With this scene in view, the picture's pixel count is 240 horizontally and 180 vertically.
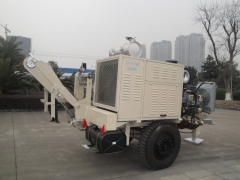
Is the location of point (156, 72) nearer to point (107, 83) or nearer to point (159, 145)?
point (107, 83)

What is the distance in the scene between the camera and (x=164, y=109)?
432 centimetres

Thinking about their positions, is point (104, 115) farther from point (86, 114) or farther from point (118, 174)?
point (118, 174)

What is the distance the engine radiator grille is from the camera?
3.98 meters

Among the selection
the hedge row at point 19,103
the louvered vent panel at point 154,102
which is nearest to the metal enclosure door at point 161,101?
the louvered vent panel at point 154,102

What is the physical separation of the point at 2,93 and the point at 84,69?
9.34 meters

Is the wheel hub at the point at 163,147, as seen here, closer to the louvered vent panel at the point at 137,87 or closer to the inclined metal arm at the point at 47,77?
the louvered vent panel at the point at 137,87

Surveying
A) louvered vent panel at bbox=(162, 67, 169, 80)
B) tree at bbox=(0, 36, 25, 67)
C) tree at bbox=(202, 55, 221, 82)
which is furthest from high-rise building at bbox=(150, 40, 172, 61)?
tree at bbox=(202, 55, 221, 82)

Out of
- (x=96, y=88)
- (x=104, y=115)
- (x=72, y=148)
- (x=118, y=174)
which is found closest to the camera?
(x=104, y=115)

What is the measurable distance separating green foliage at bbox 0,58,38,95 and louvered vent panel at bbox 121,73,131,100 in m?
9.28

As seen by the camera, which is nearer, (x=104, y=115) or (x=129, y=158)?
(x=104, y=115)

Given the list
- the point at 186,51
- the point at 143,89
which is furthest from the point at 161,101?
the point at 186,51

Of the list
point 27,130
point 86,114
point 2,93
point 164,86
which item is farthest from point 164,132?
point 2,93

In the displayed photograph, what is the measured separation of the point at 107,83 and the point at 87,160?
179 centimetres

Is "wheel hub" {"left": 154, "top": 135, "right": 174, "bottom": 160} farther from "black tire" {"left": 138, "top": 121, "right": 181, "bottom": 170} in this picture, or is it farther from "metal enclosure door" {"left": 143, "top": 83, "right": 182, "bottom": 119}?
"metal enclosure door" {"left": 143, "top": 83, "right": 182, "bottom": 119}
